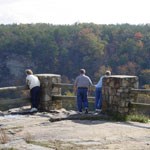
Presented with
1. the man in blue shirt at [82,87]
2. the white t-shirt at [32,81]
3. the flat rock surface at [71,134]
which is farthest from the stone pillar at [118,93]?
the white t-shirt at [32,81]

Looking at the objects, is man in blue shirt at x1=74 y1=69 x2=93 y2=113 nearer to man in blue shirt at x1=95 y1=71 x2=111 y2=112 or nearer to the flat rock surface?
man in blue shirt at x1=95 y1=71 x2=111 y2=112

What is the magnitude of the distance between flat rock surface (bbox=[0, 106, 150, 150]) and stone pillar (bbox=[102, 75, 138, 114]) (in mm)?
632

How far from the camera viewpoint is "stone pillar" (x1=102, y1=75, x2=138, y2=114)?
9.55 meters

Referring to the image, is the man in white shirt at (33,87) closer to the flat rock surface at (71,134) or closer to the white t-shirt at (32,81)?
the white t-shirt at (32,81)

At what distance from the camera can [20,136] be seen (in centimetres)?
707

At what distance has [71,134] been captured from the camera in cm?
722

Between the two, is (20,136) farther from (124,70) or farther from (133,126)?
(124,70)

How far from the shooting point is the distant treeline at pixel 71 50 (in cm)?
7575

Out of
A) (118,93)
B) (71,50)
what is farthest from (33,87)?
(71,50)

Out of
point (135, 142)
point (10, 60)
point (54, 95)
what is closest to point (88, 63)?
point (10, 60)

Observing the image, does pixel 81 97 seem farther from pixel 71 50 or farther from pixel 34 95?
pixel 71 50

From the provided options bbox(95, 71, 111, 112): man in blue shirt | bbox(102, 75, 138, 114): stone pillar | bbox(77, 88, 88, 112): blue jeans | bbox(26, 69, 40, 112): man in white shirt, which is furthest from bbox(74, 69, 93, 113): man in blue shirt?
bbox(26, 69, 40, 112): man in white shirt

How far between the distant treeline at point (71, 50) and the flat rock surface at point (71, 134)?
62.3 metres

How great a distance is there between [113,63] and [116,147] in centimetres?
7000
